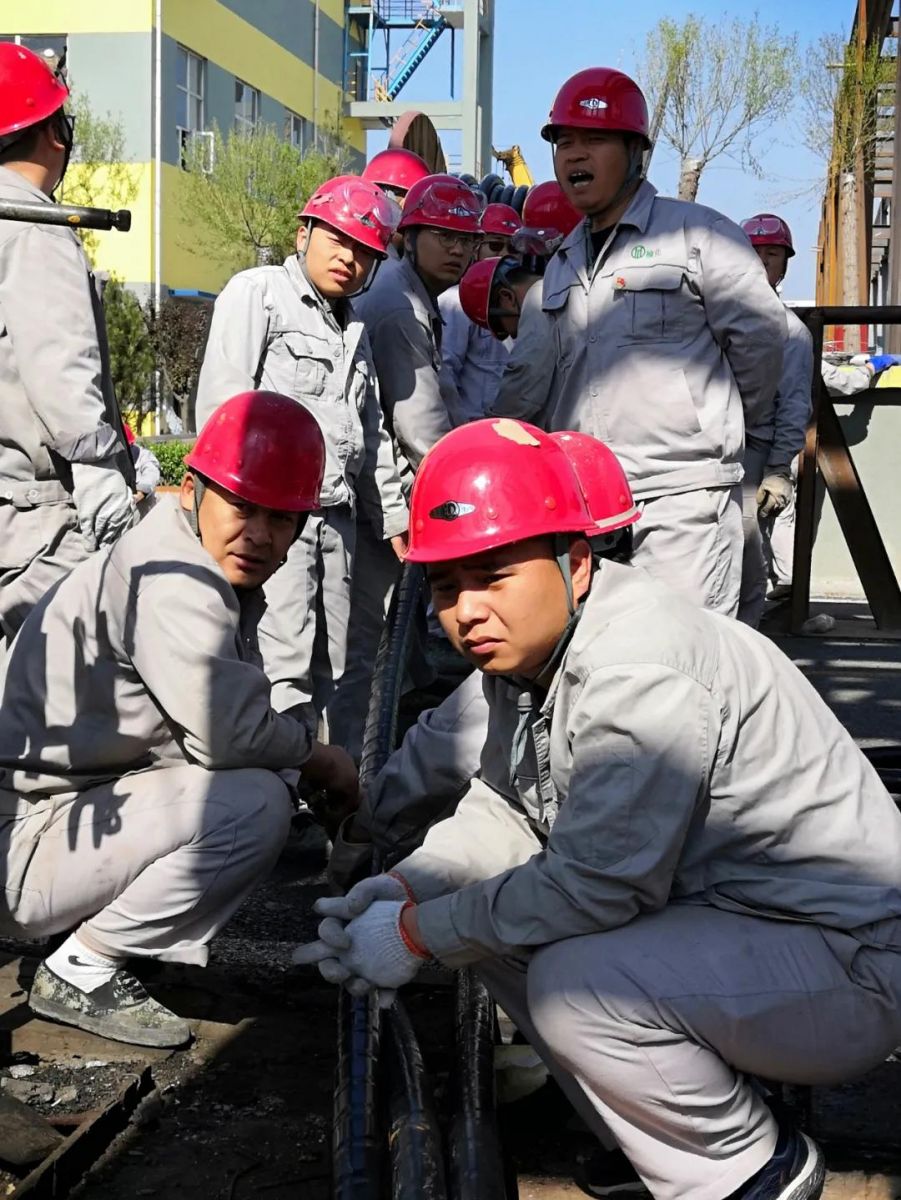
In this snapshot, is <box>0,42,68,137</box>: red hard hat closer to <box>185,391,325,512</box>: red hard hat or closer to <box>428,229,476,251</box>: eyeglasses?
<box>185,391,325,512</box>: red hard hat

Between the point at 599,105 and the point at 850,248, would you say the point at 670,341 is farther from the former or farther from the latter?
the point at 850,248

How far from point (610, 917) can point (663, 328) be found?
268 cm

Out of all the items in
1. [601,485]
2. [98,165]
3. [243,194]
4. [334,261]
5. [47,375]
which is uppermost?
[98,165]

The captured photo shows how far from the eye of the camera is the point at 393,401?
5.92 m

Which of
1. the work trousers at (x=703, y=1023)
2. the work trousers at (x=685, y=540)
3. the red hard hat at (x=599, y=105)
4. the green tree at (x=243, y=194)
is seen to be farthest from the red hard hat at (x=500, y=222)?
the green tree at (x=243, y=194)

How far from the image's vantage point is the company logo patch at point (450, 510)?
8.68 feet

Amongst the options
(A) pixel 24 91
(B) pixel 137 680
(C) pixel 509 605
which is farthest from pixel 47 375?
(C) pixel 509 605

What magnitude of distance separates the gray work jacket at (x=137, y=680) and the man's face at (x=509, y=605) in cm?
91

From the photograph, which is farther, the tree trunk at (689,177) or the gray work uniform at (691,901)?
the tree trunk at (689,177)

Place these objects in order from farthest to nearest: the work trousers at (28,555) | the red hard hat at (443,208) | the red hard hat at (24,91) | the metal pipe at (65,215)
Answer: the red hard hat at (443,208) → the work trousers at (28,555) → the red hard hat at (24,91) → the metal pipe at (65,215)

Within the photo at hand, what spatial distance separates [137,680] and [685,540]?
191 cm

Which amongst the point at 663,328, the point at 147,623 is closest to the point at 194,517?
the point at 147,623

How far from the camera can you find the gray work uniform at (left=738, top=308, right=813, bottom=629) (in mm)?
6293

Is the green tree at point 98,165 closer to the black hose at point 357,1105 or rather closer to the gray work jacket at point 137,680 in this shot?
the gray work jacket at point 137,680
